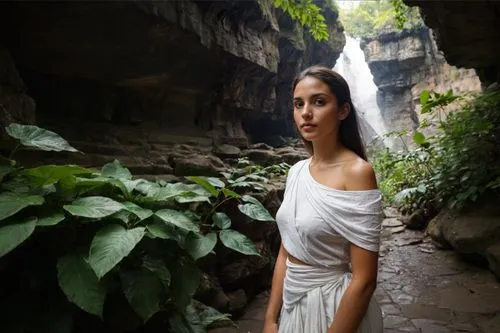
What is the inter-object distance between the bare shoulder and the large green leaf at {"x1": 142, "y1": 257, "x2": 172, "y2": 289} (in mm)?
1037

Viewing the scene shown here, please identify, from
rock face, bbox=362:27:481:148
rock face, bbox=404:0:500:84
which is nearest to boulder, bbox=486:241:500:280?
rock face, bbox=404:0:500:84

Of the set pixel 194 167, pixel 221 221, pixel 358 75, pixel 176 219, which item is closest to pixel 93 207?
pixel 176 219

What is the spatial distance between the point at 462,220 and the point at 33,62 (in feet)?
22.3

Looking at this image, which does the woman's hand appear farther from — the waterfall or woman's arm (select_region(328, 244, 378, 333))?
the waterfall

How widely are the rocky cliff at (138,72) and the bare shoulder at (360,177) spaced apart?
8.20 feet

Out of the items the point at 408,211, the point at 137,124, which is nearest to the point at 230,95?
the point at 137,124

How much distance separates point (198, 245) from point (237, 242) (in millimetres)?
281

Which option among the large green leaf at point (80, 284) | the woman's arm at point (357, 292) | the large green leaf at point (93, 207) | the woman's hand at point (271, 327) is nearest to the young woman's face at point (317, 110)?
the woman's arm at point (357, 292)

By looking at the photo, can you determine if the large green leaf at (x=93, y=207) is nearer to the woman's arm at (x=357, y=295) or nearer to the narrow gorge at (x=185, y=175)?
the narrow gorge at (x=185, y=175)

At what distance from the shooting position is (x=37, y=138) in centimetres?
170

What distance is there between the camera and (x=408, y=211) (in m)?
6.15

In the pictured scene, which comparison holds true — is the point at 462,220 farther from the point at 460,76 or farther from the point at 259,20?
the point at 460,76

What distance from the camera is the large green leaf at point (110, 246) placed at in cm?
125

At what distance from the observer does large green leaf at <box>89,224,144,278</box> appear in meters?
1.25
